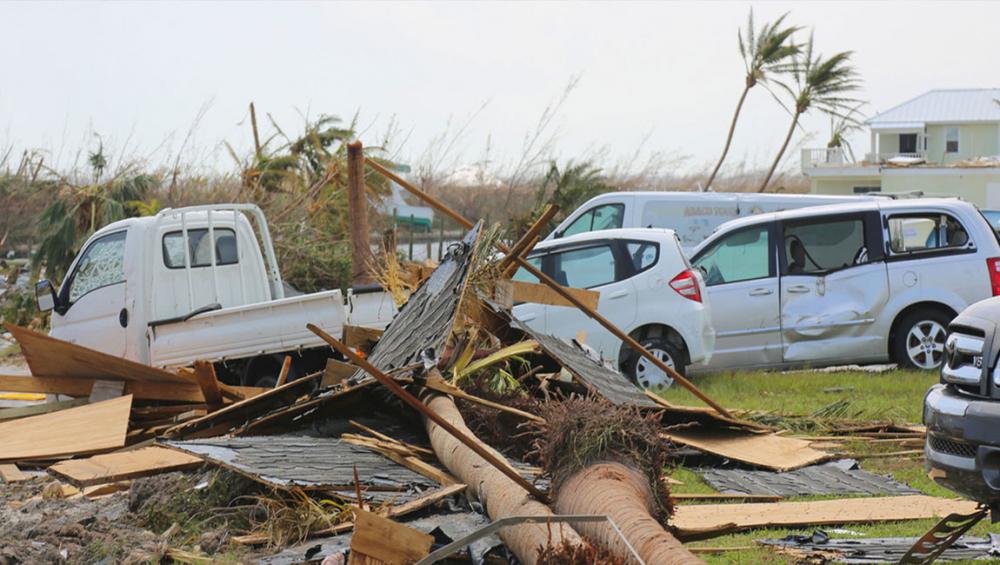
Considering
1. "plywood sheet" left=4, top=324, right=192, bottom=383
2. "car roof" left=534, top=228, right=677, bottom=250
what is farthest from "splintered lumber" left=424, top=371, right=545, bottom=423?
"car roof" left=534, top=228, right=677, bottom=250

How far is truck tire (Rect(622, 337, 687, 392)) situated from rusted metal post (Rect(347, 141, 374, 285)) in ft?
10.2

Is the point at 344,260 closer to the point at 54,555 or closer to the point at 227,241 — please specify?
the point at 227,241

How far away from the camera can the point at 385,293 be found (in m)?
11.7

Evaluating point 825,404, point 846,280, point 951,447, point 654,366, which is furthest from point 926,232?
point 951,447

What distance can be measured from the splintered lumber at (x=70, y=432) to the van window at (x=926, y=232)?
8.96 metres

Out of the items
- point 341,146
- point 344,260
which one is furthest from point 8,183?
point 344,260

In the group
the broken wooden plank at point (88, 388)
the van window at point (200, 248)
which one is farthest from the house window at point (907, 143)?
the broken wooden plank at point (88, 388)

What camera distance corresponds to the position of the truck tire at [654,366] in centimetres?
1277

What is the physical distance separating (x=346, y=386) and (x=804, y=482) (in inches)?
122

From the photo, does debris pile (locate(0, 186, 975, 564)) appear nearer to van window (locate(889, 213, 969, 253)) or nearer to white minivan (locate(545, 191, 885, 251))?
van window (locate(889, 213, 969, 253))

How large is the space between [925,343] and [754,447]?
589 centimetres

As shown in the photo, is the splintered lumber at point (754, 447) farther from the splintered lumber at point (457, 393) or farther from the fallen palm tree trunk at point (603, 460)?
the fallen palm tree trunk at point (603, 460)

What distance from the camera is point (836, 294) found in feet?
44.7

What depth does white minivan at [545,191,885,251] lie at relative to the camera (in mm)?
17703
